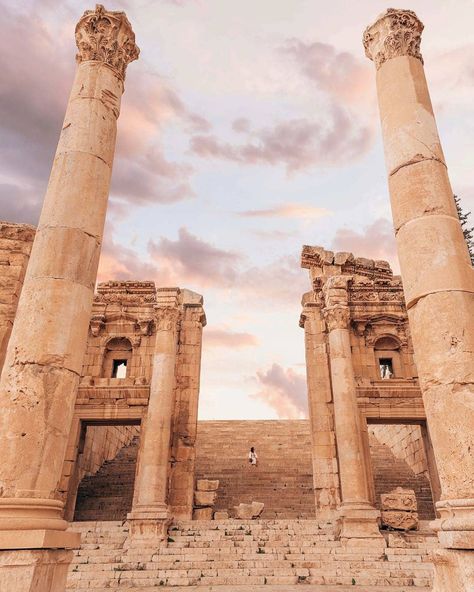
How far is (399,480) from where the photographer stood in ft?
67.7

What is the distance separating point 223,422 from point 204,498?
9.07 meters

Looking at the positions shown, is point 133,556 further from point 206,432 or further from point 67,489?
point 206,432

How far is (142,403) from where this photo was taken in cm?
1811

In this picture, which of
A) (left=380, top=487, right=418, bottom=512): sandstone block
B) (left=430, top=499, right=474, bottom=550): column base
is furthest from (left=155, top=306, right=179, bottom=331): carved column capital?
(left=430, top=499, right=474, bottom=550): column base

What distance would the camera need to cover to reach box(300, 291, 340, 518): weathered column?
16297mm

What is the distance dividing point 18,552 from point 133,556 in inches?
338

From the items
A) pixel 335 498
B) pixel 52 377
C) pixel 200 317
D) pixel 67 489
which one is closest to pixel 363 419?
pixel 335 498

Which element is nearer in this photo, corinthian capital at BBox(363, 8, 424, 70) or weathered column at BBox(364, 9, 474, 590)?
weathered column at BBox(364, 9, 474, 590)

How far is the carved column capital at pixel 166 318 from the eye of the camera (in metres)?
17.7

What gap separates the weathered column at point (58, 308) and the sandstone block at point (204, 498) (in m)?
11.5

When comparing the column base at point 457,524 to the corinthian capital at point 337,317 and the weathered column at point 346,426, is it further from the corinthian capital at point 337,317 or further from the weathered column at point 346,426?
the corinthian capital at point 337,317

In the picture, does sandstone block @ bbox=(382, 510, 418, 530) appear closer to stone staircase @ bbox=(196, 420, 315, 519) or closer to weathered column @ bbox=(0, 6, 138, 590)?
stone staircase @ bbox=(196, 420, 315, 519)

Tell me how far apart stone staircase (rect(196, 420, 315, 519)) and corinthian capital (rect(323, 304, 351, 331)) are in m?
6.57

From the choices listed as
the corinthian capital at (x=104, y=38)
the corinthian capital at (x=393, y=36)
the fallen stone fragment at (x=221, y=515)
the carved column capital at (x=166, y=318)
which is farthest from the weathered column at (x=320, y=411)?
the corinthian capital at (x=104, y=38)
